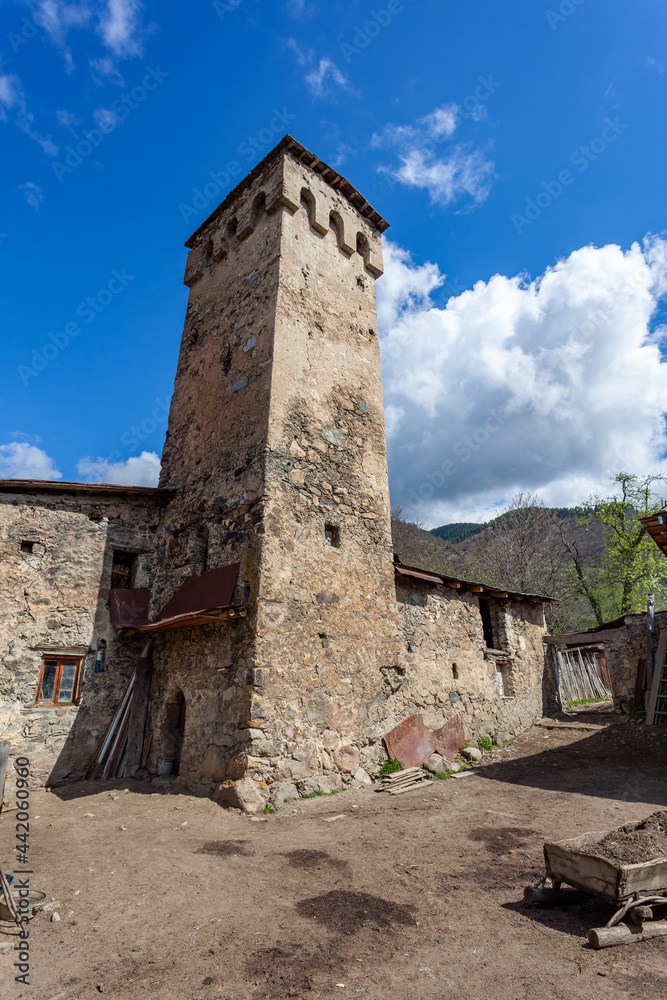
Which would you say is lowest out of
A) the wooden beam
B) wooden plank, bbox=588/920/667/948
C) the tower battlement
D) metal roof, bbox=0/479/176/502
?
wooden plank, bbox=588/920/667/948

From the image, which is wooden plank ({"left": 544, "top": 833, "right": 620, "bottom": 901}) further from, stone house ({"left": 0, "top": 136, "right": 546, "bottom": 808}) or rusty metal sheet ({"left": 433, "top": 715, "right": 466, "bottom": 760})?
rusty metal sheet ({"left": 433, "top": 715, "right": 466, "bottom": 760})

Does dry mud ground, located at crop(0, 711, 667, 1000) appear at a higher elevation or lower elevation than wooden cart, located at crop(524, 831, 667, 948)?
lower

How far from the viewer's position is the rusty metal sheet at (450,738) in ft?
31.8

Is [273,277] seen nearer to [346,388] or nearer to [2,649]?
[346,388]

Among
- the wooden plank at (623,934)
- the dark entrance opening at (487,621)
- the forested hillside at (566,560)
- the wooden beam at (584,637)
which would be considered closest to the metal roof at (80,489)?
the dark entrance opening at (487,621)

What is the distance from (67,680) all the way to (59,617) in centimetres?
109

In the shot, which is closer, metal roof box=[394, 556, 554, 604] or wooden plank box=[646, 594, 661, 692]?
metal roof box=[394, 556, 554, 604]

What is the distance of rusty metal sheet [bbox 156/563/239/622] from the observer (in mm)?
8047

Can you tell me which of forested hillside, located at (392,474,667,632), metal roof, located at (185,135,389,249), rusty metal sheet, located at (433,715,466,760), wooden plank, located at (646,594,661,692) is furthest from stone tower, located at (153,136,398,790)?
forested hillside, located at (392,474,667,632)

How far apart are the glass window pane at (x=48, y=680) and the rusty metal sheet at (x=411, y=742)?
5766 mm

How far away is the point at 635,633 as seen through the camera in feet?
40.6

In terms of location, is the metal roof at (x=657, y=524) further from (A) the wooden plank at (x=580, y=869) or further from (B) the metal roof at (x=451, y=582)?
(A) the wooden plank at (x=580, y=869)

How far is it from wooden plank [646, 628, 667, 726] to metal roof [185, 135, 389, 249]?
39.6ft

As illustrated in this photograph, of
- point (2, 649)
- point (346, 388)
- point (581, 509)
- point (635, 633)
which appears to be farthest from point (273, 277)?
point (581, 509)
